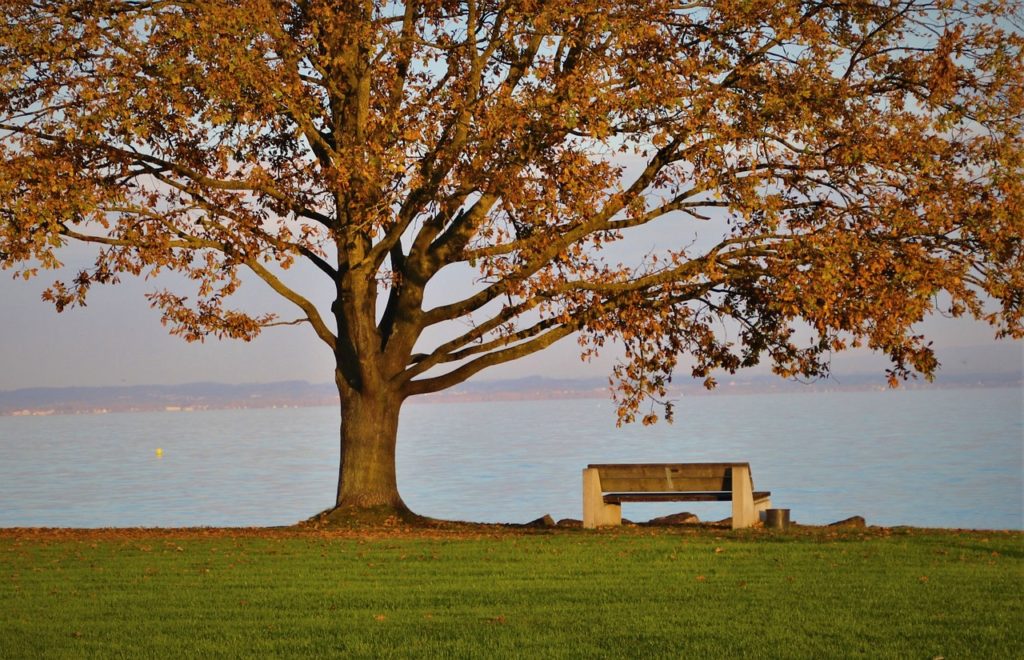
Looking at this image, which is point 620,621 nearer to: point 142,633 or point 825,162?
point 142,633

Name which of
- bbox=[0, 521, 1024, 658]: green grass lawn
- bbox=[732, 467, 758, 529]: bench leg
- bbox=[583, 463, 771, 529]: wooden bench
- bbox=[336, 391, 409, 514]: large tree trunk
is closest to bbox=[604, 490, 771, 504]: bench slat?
bbox=[583, 463, 771, 529]: wooden bench

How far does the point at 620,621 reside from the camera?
10.9 meters

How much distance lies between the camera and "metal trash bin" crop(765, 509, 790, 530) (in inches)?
718

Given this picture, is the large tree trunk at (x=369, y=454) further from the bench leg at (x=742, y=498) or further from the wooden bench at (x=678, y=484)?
the bench leg at (x=742, y=498)

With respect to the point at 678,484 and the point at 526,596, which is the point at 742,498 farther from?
the point at 526,596

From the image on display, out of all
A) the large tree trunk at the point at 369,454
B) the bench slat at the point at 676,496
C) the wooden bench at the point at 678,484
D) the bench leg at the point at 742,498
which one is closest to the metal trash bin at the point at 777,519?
the wooden bench at the point at 678,484

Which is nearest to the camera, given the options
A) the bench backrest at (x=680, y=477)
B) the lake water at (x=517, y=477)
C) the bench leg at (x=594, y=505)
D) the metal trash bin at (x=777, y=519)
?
the bench backrest at (x=680, y=477)

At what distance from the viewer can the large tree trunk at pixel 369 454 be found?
69.3 feet

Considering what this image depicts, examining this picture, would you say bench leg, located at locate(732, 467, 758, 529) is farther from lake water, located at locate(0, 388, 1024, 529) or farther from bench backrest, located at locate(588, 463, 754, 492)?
lake water, located at locate(0, 388, 1024, 529)

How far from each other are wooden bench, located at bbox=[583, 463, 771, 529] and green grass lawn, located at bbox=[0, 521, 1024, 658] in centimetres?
65

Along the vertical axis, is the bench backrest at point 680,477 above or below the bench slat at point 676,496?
above

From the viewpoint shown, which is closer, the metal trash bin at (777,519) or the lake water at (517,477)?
the metal trash bin at (777,519)

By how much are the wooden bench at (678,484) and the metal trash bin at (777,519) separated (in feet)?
0.60

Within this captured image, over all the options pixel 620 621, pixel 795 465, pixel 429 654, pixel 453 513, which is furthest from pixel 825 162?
pixel 795 465
